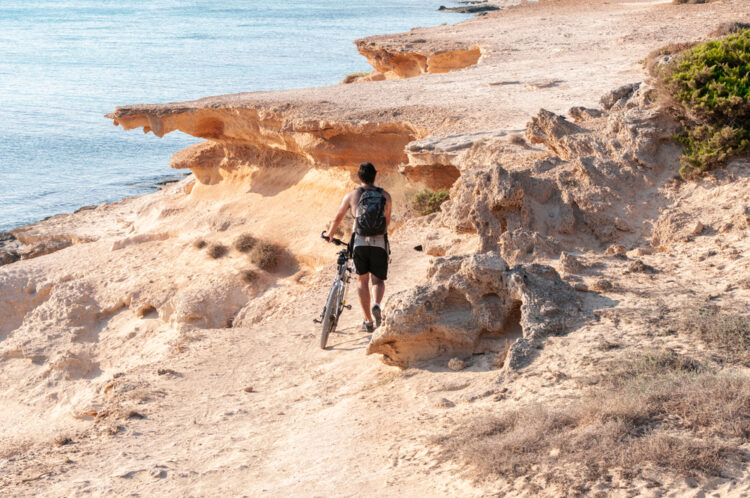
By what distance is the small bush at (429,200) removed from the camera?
12867 millimetres

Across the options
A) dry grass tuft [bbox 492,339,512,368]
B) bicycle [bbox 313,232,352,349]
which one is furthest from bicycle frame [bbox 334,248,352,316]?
dry grass tuft [bbox 492,339,512,368]

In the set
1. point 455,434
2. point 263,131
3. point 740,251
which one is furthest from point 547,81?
point 455,434

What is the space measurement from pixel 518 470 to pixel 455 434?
0.76 metres

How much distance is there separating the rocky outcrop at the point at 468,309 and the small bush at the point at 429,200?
21.0 ft

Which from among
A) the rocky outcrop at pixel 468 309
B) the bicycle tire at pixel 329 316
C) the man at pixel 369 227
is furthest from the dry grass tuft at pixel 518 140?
the rocky outcrop at pixel 468 309

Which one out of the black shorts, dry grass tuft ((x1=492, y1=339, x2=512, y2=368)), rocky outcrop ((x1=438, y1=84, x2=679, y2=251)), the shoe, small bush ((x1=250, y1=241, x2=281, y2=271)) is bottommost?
small bush ((x1=250, y1=241, x2=281, y2=271))

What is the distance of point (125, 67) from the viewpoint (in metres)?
47.9

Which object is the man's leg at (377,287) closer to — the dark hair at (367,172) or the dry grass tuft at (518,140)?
the dark hair at (367,172)

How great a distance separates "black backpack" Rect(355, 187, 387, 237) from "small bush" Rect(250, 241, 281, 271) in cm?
724

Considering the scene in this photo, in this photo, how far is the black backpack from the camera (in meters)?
7.44

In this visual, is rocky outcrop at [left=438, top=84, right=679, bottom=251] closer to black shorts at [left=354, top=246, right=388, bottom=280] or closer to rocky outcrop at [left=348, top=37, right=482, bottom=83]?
black shorts at [left=354, top=246, right=388, bottom=280]

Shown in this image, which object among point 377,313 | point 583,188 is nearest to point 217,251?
point 377,313

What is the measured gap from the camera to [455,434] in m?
4.75

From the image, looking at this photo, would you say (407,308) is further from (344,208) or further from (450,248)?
(450,248)
